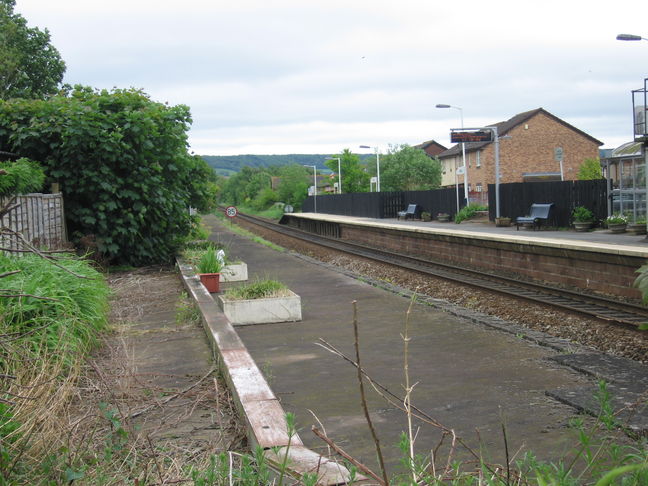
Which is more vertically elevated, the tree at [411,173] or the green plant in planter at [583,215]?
the tree at [411,173]

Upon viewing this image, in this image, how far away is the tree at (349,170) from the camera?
211 ft

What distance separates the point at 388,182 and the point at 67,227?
59720mm

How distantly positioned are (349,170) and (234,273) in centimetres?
5168

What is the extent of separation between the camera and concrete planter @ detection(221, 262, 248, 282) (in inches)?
571

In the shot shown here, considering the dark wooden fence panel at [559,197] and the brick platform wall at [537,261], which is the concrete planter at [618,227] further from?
the brick platform wall at [537,261]

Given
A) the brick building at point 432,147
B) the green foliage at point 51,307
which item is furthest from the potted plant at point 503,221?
the brick building at point 432,147

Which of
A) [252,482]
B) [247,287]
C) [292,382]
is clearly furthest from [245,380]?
[247,287]

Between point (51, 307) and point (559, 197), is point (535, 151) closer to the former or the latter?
point (559, 197)

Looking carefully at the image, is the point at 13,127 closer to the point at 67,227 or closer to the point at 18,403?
the point at 67,227

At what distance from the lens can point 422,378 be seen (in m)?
6.59

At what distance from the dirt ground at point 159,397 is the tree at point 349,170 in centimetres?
5517

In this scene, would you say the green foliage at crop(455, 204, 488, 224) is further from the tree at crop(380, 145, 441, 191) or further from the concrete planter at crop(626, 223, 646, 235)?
the tree at crop(380, 145, 441, 191)

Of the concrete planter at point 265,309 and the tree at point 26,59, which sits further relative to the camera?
the tree at point 26,59

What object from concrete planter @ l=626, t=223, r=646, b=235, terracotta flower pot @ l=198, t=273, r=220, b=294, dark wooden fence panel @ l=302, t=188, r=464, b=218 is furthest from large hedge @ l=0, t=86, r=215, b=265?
dark wooden fence panel @ l=302, t=188, r=464, b=218
